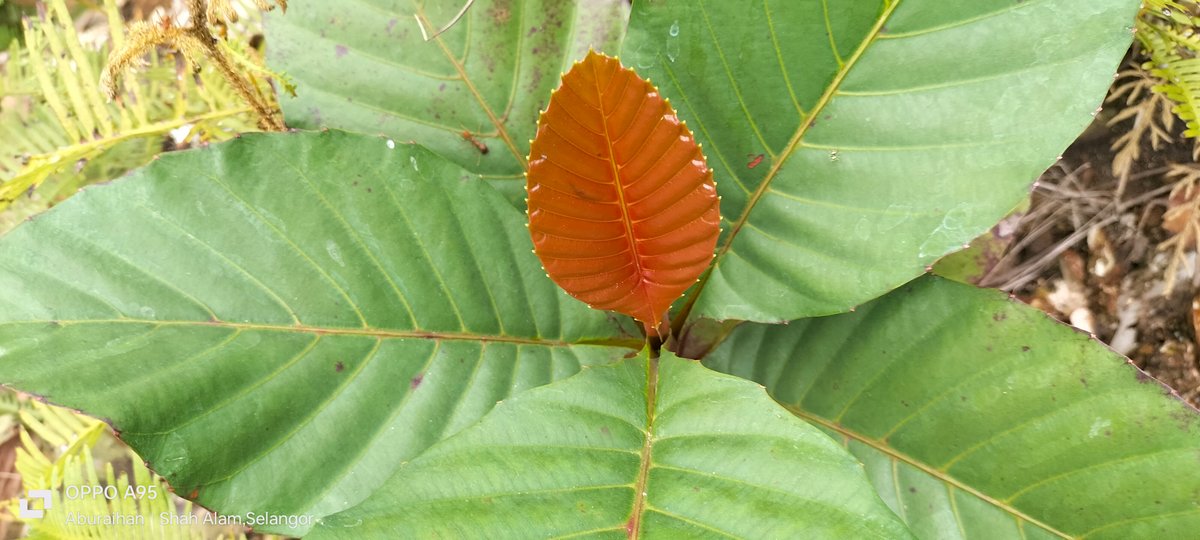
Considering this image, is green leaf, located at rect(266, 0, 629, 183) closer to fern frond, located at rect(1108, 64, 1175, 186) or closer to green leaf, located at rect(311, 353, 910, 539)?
green leaf, located at rect(311, 353, 910, 539)

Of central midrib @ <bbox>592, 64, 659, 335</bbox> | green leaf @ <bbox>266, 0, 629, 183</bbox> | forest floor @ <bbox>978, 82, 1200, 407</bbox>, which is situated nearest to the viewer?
central midrib @ <bbox>592, 64, 659, 335</bbox>

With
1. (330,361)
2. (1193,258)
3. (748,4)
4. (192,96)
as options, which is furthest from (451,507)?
(1193,258)

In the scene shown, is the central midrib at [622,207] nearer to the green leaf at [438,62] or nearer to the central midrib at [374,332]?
the central midrib at [374,332]

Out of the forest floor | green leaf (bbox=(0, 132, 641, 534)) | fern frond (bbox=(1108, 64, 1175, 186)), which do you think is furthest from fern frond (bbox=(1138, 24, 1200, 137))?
green leaf (bbox=(0, 132, 641, 534))

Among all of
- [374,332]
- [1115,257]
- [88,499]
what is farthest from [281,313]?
[1115,257]

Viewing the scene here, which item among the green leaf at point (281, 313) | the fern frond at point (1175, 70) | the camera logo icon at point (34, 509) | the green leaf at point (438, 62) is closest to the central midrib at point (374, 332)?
the green leaf at point (281, 313)

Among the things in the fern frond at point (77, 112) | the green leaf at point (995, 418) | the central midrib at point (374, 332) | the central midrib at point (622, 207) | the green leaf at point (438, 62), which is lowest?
the green leaf at point (995, 418)
